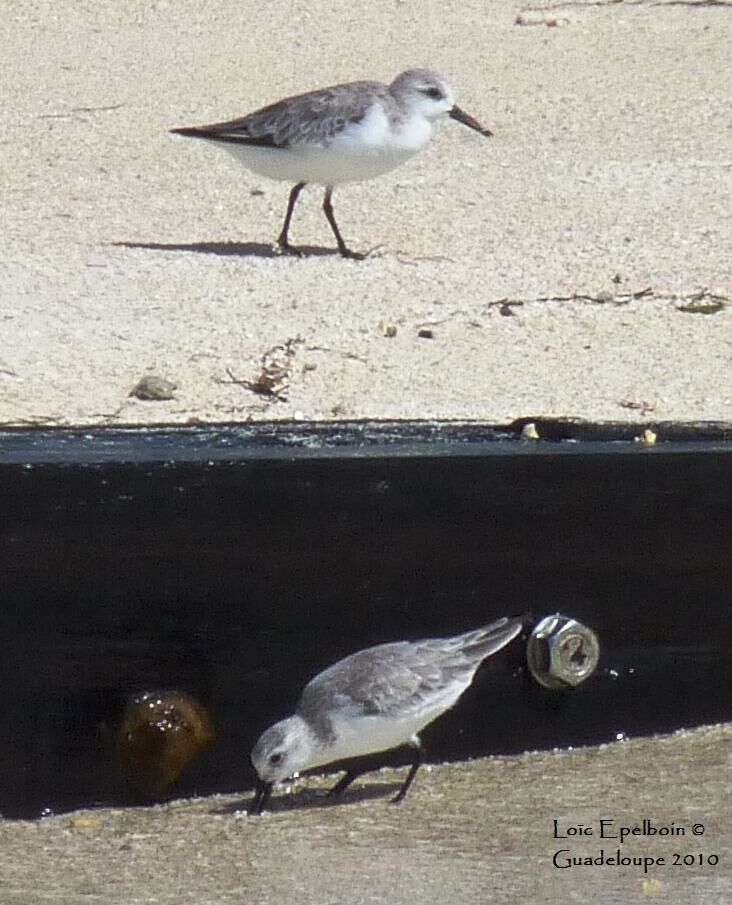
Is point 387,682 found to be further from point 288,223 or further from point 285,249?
point 288,223

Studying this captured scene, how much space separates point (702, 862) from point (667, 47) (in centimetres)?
643

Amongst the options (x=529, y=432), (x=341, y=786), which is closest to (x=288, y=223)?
(x=529, y=432)

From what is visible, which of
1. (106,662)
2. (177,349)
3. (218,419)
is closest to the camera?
(106,662)

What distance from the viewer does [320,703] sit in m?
4.18

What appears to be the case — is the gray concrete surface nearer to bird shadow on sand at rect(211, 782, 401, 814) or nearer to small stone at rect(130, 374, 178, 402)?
bird shadow on sand at rect(211, 782, 401, 814)

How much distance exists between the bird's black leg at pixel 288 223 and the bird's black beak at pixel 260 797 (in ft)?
12.8

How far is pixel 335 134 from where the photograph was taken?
8.25 metres

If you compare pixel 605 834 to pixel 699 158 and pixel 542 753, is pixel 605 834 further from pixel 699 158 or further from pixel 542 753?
pixel 699 158

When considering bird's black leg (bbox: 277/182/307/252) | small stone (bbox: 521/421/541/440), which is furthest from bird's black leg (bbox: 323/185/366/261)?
small stone (bbox: 521/421/541/440)

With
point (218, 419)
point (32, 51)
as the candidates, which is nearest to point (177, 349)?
point (218, 419)

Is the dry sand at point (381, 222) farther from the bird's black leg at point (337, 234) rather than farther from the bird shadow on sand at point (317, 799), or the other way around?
the bird shadow on sand at point (317, 799)

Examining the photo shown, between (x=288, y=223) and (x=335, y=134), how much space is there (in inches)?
16.9

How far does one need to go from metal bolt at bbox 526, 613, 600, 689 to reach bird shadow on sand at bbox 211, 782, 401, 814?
398mm

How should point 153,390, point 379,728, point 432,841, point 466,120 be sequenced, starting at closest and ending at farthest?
point 432,841 → point 379,728 → point 153,390 → point 466,120
